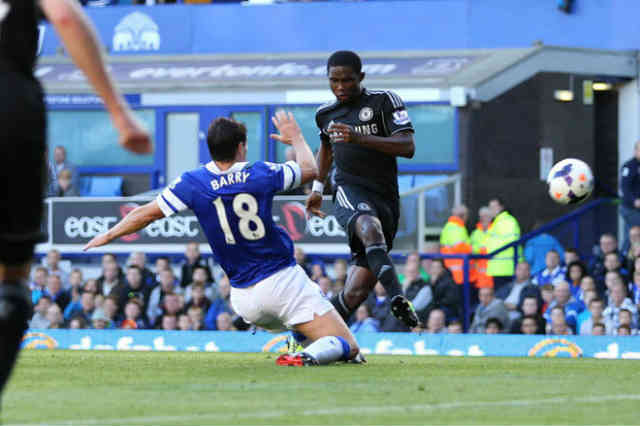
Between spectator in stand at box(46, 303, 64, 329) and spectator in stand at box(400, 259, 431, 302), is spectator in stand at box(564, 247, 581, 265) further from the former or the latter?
spectator in stand at box(46, 303, 64, 329)

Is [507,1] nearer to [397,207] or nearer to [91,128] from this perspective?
[91,128]

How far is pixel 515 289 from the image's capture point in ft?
55.2

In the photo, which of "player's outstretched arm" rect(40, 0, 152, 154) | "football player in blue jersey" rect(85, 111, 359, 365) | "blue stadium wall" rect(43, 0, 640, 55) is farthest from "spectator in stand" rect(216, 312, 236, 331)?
"player's outstretched arm" rect(40, 0, 152, 154)

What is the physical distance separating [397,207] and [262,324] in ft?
6.47

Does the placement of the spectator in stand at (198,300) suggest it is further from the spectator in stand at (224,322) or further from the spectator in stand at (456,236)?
the spectator in stand at (456,236)

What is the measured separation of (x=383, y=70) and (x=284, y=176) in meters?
13.1

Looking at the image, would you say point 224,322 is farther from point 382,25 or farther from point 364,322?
point 382,25

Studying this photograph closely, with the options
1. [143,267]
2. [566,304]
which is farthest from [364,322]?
[143,267]

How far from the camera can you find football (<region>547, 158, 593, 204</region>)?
42.6ft

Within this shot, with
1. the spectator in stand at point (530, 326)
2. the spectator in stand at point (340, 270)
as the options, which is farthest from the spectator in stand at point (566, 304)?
the spectator in stand at point (340, 270)

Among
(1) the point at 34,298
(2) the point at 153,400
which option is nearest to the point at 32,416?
(2) the point at 153,400

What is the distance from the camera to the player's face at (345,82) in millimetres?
10039

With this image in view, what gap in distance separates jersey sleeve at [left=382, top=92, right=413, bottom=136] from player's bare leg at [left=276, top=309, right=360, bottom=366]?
5.79 feet

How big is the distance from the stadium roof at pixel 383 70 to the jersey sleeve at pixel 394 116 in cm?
1085
